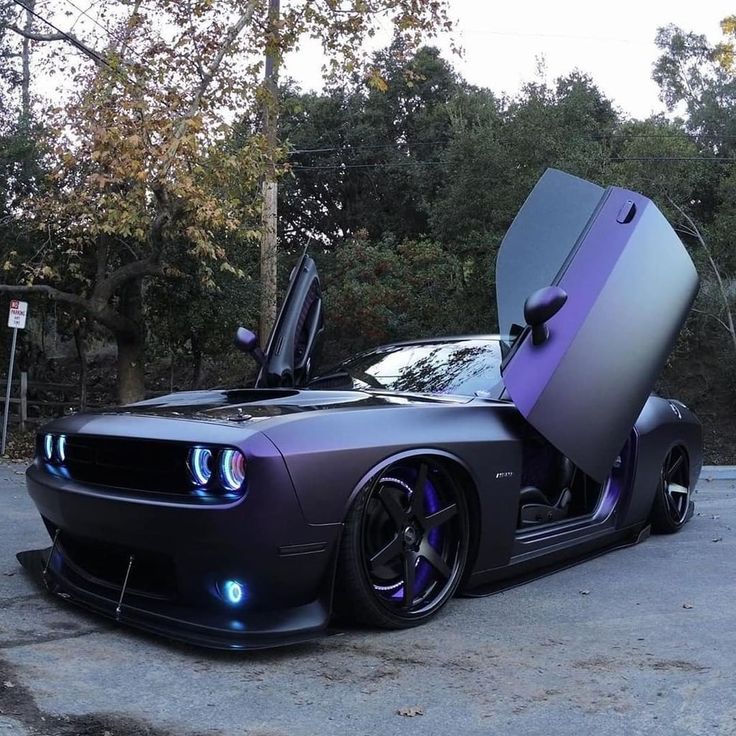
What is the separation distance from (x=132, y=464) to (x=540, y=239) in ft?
8.13

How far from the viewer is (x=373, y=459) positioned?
121 inches

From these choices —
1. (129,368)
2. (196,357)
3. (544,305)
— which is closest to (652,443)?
(544,305)

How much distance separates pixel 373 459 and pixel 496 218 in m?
14.2

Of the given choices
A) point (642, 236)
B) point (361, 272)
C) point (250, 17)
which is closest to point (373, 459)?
point (642, 236)

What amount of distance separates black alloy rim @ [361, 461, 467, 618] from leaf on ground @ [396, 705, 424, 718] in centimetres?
65

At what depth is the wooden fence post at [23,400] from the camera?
48.2 feet

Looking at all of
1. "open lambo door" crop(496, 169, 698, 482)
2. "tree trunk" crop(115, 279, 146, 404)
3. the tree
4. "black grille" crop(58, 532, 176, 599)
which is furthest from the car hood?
"tree trunk" crop(115, 279, 146, 404)

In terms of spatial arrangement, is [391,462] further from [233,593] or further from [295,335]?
[295,335]

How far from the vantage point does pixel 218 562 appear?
110 inches

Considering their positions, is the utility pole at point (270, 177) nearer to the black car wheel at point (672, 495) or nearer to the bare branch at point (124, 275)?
the bare branch at point (124, 275)

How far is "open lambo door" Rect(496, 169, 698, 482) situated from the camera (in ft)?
12.1

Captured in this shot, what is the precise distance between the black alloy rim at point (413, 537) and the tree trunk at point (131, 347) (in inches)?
427

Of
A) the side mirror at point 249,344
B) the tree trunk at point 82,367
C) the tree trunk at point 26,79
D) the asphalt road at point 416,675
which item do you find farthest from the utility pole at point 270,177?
the asphalt road at point 416,675

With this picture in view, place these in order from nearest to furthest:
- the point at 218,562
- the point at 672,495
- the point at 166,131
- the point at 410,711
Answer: the point at 410,711, the point at 218,562, the point at 672,495, the point at 166,131
